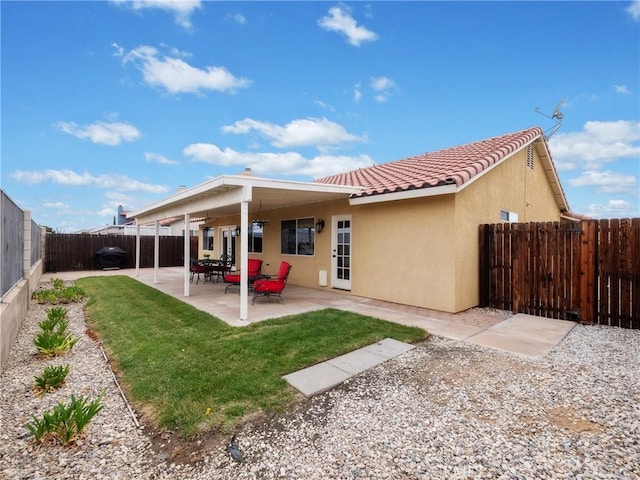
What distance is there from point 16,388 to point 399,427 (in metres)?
4.66

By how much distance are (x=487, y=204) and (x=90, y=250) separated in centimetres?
2059

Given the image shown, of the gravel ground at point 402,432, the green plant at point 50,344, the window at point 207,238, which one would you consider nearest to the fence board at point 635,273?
the gravel ground at point 402,432

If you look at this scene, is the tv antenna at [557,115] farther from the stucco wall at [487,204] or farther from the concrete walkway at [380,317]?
the concrete walkway at [380,317]

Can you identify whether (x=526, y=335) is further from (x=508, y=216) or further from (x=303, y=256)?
(x=303, y=256)

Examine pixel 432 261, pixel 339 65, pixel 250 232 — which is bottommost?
pixel 432 261

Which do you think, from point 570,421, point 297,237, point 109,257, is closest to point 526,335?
point 570,421

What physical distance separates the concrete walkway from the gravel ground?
1.20 ft

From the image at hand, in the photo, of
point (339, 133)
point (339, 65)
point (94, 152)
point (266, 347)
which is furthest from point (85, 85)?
point (339, 133)

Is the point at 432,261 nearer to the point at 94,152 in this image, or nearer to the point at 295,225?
the point at 295,225

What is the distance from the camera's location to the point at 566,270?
7.19m

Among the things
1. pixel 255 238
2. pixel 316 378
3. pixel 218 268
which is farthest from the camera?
pixel 255 238

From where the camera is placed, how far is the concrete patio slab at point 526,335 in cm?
528

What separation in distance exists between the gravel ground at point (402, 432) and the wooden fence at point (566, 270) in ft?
8.93

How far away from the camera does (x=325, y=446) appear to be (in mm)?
2840
